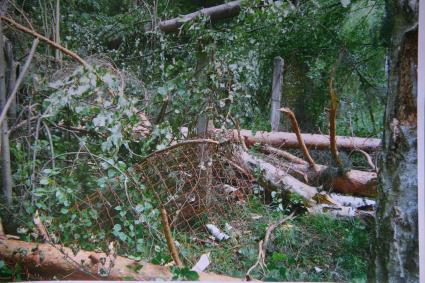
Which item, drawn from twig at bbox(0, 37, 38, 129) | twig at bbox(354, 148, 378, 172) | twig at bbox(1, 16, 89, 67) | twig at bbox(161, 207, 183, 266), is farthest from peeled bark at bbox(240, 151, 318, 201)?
twig at bbox(0, 37, 38, 129)

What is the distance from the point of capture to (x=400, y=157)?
6.73 feet

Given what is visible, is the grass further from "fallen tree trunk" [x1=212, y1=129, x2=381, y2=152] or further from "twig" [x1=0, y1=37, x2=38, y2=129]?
"twig" [x1=0, y1=37, x2=38, y2=129]

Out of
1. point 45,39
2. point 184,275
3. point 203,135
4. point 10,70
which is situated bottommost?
point 184,275

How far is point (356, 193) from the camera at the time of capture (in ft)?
7.04

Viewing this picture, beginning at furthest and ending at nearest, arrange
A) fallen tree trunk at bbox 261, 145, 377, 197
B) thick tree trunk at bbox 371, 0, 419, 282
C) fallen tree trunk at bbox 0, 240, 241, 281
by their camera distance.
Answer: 1. fallen tree trunk at bbox 261, 145, 377, 197
2. thick tree trunk at bbox 371, 0, 419, 282
3. fallen tree trunk at bbox 0, 240, 241, 281

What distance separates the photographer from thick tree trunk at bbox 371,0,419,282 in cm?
202

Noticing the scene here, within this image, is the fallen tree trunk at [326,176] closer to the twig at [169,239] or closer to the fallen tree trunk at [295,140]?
the fallen tree trunk at [295,140]

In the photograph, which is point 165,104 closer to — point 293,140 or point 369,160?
point 293,140

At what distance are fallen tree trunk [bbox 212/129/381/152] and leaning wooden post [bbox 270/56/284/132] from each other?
0.17 ft

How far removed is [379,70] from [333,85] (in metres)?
0.21

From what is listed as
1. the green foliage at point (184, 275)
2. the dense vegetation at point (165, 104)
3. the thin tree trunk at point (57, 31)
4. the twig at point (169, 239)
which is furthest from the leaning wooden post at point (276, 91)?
the thin tree trunk at point (57, 31)

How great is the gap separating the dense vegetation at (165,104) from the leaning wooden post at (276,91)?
28 millimetres

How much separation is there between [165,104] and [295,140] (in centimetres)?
63

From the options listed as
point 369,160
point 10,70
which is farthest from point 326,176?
point 10,70
